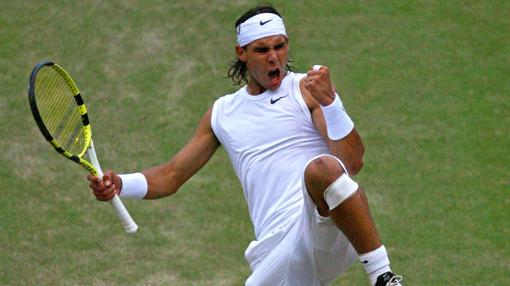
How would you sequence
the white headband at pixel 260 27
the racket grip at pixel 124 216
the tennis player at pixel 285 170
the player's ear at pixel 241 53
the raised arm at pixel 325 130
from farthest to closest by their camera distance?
the player's ear at pixel 241 53
the white headband at pixel 260 27
the racket grip at pixel 124 216
the raised arm at pixel 325 130
the tennis player at pixel 285 170

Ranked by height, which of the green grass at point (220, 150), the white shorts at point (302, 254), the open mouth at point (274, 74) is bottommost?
the green grass at point (220, 150)

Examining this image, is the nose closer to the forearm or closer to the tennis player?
the tennis player

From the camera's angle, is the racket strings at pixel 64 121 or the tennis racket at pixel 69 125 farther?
the racket strings at pixel 64 121

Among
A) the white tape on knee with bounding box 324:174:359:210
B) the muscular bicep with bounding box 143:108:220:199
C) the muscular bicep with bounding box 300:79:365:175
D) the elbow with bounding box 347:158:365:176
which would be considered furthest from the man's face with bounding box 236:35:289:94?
the white tape on knee with bounding box 324:174:359:210

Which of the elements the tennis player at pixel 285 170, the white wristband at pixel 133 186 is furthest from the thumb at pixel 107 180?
the white wristband at pixel 133 186

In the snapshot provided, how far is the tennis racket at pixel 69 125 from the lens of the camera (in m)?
6.92

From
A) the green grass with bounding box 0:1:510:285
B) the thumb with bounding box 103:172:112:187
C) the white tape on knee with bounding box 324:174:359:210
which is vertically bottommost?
the green grass with bounding box 0:1:510:285

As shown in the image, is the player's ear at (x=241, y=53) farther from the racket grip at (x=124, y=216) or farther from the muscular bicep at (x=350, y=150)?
Answer: the racket grip at (x=124, y=216)

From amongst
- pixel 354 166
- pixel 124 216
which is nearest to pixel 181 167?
pixel 124 216

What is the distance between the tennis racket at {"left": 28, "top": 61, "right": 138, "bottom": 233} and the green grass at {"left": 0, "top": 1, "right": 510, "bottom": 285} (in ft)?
7.50

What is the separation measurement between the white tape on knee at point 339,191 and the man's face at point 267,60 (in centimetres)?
115

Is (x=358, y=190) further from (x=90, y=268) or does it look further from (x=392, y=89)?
(x=392, y=89)

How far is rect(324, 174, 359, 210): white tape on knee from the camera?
21.2ft

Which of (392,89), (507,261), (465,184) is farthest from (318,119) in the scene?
(392,89)
